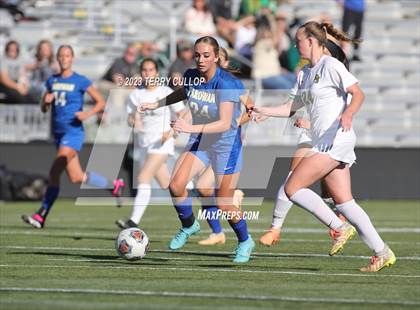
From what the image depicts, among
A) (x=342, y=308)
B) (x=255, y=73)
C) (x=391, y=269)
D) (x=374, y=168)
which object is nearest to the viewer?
(x=342, y=308)

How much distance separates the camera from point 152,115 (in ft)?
49.3

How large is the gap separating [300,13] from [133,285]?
18.3 metres

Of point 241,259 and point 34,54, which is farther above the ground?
point 241,259

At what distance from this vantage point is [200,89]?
34.7ft

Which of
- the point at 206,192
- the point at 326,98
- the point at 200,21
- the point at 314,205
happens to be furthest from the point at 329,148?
the point at 200,21

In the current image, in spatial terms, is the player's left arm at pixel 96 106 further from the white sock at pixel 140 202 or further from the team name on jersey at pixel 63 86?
the white sock at pixel 140 202

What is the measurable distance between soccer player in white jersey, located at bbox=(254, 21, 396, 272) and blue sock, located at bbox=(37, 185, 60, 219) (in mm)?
5442

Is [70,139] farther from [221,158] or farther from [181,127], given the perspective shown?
[181,127]

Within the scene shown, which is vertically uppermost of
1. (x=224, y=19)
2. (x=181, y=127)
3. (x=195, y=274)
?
(x=181, y=127)

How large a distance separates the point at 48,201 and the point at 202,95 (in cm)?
477

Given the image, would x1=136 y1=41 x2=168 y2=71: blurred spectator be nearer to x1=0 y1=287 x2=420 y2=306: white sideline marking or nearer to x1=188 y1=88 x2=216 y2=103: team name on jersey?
x1=188 y1=88 x2=216 y2=103: team name on jersey

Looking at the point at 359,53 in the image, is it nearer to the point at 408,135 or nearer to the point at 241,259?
the point at 408,135

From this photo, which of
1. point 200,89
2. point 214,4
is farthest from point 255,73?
point 200,89

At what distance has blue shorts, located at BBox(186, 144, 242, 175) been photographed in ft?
35.6
